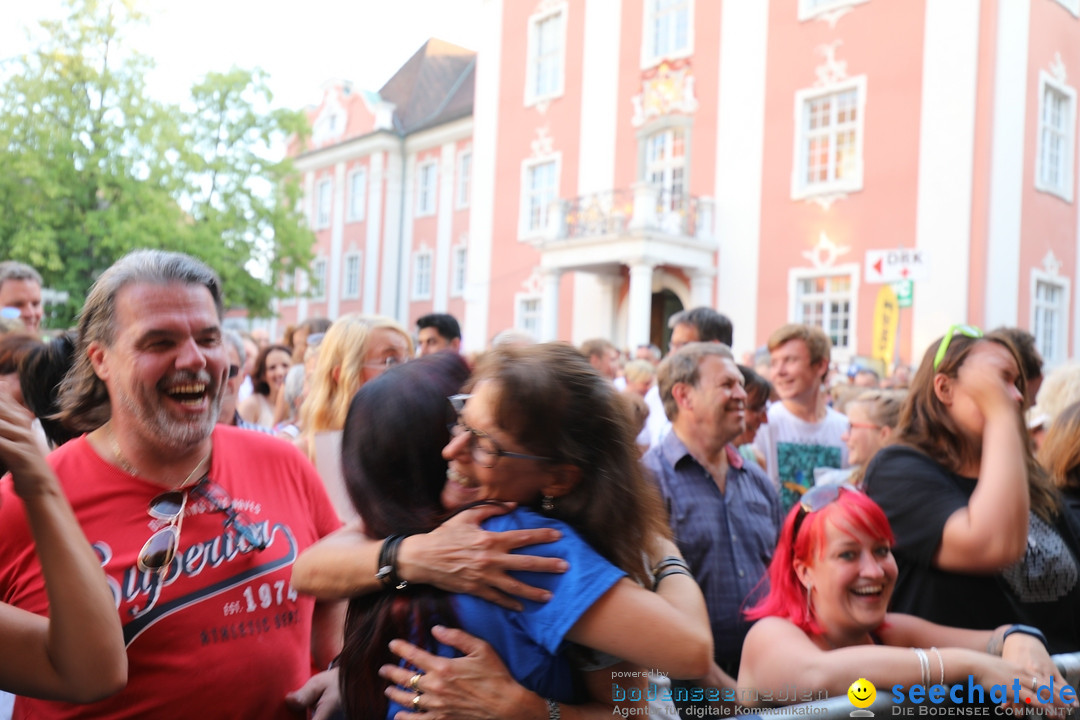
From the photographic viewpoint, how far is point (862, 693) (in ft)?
7.01

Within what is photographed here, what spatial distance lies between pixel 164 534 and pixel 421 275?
2882cm

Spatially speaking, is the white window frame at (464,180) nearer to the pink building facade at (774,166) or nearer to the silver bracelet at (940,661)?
the pink building facade at (774,166)

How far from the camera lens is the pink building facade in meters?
15.4

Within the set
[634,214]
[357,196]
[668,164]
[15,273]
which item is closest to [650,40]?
[668,164]

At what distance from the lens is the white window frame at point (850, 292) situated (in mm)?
16484

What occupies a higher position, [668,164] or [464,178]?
[464,178]

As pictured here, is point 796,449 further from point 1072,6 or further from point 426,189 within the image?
point 426,189

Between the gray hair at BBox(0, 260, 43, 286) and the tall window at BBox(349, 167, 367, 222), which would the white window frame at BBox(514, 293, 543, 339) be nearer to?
the tall window at BBox(349, 167, 367, 222)

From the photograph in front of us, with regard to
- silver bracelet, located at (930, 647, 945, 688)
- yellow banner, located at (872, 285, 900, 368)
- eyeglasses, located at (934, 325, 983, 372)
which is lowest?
silver bracelet, located at (930, 647, 945, 688)

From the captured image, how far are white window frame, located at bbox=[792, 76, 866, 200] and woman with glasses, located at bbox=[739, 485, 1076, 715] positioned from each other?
1541cm

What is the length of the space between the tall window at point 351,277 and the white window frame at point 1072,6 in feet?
75.4

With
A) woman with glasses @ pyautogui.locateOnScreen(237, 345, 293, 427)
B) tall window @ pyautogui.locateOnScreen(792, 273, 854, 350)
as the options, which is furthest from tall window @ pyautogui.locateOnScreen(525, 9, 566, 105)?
woman with glasses @ pyautogui.locateOnScreen(237, 345, 293, 427)

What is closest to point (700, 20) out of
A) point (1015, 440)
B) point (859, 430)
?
point (859, 430)

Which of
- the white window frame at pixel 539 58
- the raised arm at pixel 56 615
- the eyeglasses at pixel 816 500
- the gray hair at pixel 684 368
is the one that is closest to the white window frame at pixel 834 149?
the white window frame at pixel 539 58
